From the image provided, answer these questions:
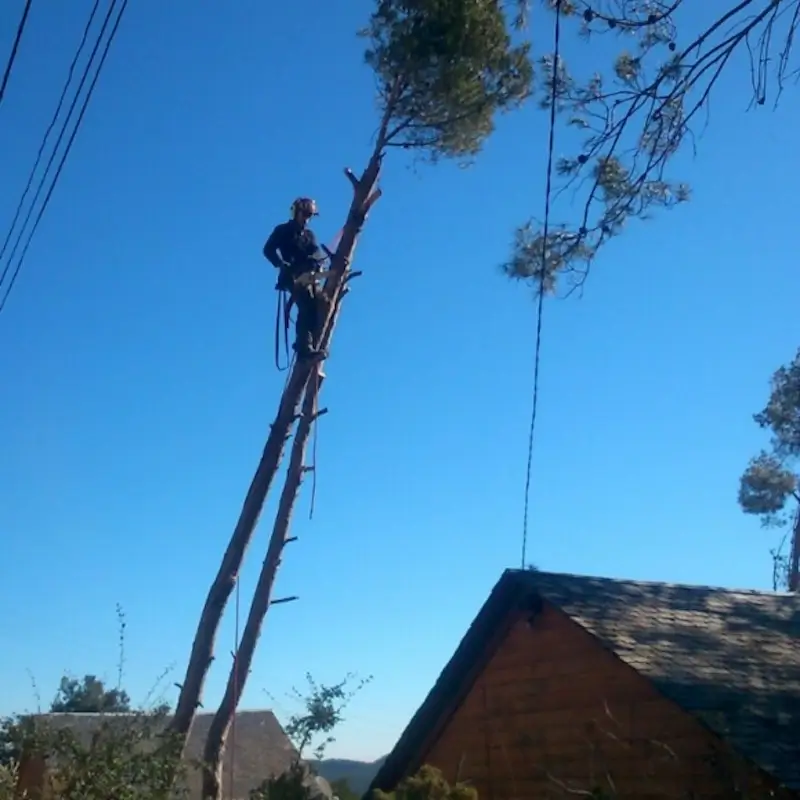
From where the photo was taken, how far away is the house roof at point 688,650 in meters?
9.95

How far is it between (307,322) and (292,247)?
782 millimetres

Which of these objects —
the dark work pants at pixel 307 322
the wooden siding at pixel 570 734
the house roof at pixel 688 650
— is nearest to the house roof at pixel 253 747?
the house roof at pixel 688 650

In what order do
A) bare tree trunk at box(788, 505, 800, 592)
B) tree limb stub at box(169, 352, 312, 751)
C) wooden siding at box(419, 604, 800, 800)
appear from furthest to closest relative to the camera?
1. bare tree trunk at box(788, 505, 800, 592)
2. tree limb stub at box(169, 352, 312, 751)
3. wooden siding at box(419, 604, 800, 800)

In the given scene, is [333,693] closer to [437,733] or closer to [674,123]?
[437,733]

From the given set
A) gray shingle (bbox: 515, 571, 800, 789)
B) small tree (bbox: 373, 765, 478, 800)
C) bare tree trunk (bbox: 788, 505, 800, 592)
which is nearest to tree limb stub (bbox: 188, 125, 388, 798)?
small tree (bbox: 373, 765, 478, 800)

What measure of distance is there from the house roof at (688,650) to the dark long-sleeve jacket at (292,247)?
3.59 m

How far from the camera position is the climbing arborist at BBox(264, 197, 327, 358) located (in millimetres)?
12531

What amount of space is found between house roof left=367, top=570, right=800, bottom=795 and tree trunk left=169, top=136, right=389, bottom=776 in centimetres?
234

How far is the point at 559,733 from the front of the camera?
11.8 meters

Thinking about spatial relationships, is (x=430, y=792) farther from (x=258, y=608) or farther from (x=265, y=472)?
(x=265, y=472)

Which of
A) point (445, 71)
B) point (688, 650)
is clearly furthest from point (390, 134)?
point (688, 650)

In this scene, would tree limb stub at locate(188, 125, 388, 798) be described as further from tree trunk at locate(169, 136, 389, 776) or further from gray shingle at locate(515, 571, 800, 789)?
gray shingle at locate(515, 571, 800, 789)

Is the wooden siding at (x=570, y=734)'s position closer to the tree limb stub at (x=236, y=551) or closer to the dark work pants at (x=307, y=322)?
the tree limb stub at (x=236, y=551)

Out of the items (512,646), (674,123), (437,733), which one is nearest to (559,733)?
(512,646)
